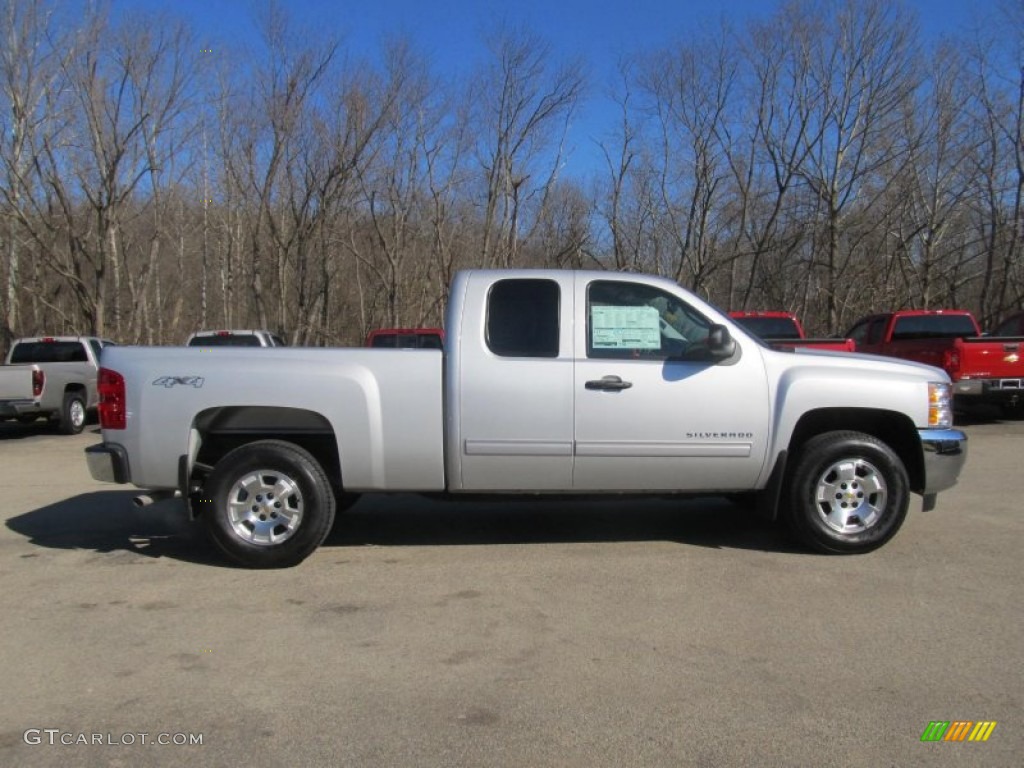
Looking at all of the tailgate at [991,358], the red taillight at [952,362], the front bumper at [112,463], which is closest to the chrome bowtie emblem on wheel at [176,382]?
the front bumper at [112,463]

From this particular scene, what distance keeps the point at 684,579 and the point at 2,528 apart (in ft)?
18.4

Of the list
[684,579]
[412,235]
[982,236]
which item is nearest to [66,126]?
[412,235]

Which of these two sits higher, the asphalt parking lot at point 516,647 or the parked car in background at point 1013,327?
the parked car in background at point 1013,327

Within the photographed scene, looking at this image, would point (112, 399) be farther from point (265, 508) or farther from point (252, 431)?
point (265, 508)

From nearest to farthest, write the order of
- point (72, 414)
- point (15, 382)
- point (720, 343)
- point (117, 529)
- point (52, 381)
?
point (720, 343) < point (117, 529) < point (15, 382) < point (52, 381) < point (72, 414)

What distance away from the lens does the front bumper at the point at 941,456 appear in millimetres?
5469

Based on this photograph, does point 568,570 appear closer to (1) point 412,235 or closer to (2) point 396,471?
(2) point 396,471

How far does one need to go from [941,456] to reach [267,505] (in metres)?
4.62

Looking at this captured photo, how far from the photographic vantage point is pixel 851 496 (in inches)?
217

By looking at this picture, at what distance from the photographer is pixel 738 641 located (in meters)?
4.11

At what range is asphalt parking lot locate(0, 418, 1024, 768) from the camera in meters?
3.17

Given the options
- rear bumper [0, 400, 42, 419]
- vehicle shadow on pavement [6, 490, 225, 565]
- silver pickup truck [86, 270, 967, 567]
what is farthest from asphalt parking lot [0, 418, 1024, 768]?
rear bumper [0, 400, 42, 419]

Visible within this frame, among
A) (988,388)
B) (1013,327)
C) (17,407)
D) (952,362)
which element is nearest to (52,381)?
(17,407)

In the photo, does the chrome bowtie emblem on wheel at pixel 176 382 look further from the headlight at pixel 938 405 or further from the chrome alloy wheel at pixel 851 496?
the headlight at pixel 938 405
